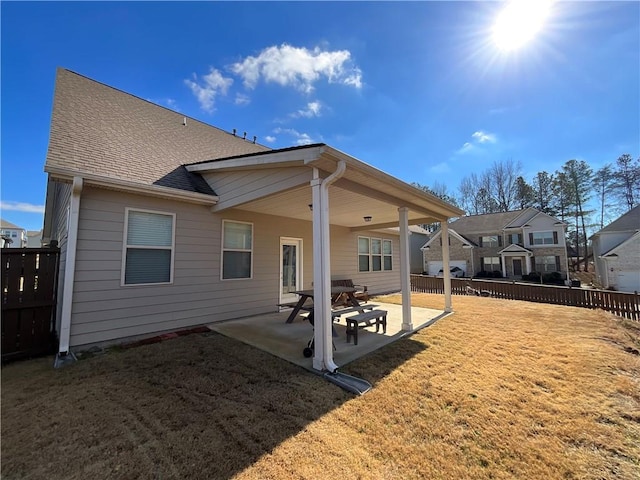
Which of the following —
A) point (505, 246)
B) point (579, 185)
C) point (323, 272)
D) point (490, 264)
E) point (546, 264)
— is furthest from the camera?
point (579, 185)

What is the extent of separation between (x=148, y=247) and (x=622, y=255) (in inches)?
1160

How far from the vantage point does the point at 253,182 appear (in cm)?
500

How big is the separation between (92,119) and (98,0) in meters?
2.31

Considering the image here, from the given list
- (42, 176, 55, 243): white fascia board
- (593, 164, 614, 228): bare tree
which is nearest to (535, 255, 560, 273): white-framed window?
(593, 164, 614, 228): bare tree

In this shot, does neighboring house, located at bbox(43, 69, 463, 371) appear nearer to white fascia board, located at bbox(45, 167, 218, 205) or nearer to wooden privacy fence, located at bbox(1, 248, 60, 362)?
white fascia board, located at bbox(45, 167, 218, 205)

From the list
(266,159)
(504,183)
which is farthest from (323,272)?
(504,183)

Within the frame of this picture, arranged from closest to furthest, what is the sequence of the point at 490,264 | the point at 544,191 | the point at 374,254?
the point at 374,254
the point at 490,264
the point at 544,191

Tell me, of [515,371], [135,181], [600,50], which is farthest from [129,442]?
[600,50]

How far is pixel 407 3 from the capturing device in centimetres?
625

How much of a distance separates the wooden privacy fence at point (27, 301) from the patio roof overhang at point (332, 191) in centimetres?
306

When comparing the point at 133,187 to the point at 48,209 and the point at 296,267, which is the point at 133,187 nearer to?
the point at 296,267

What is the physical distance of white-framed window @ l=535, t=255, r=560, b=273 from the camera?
941 inches

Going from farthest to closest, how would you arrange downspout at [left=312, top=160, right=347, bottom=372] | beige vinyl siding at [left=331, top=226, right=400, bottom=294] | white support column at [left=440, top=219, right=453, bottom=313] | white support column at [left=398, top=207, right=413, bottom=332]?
beige vinyl siding at [left=331, top=226, right=400, bottom=294], white support column at [left=440, top=219, right=453, bottom=313], white support column at [left=398, top=207, right=413, bottom=332], downspout at [left=312, top=160, right=347, bottom=372]

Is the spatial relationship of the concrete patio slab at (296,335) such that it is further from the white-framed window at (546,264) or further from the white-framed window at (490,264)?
the white-framed window at (490,264)
